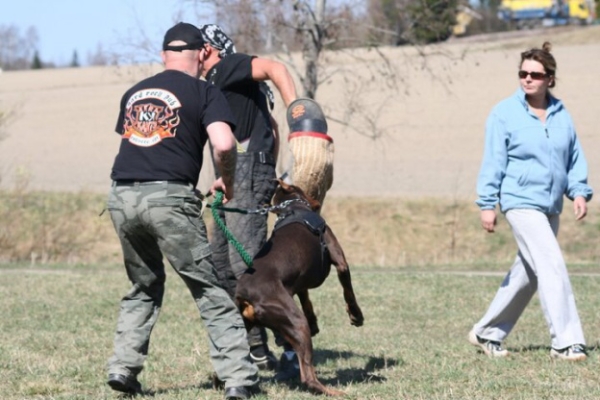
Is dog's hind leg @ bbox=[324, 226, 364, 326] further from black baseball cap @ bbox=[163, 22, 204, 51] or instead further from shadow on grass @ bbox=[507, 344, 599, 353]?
shadow on grass @ bbox=[507, 344, 599, 353]

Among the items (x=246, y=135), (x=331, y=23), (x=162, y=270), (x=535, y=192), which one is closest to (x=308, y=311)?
(x=162, y=270)

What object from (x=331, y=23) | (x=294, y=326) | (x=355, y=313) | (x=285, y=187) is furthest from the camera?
(x=331, y=23)

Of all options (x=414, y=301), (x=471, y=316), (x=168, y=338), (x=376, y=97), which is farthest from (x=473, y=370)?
(x=376, y=97)

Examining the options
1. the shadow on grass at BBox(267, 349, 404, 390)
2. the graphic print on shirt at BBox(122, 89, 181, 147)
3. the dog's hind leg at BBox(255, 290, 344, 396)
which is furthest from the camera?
the shadow on grass at BBox(267, 349, 404, 390)

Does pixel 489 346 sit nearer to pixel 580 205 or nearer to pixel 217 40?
pixel 580 205

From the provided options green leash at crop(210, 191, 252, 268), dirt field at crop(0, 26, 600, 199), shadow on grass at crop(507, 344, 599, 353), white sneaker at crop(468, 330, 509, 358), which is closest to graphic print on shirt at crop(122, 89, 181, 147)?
green leash at crop(210, 191, 252, 268)

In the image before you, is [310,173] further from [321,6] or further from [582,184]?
[321,6]

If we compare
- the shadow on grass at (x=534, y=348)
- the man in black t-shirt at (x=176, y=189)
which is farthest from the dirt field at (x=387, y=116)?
the man in black t-shirt at (x=176, y=189)

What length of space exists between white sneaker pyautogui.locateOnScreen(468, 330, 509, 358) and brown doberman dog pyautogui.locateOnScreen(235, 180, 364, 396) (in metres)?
1.45

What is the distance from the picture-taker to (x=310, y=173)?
6242 millimetres

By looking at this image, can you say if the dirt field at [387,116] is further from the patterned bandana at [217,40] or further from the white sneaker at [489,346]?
the patterned bandana at [217,40]

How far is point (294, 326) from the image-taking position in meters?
5.60

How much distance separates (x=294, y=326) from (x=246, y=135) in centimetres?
148

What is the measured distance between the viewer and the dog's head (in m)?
6.27
